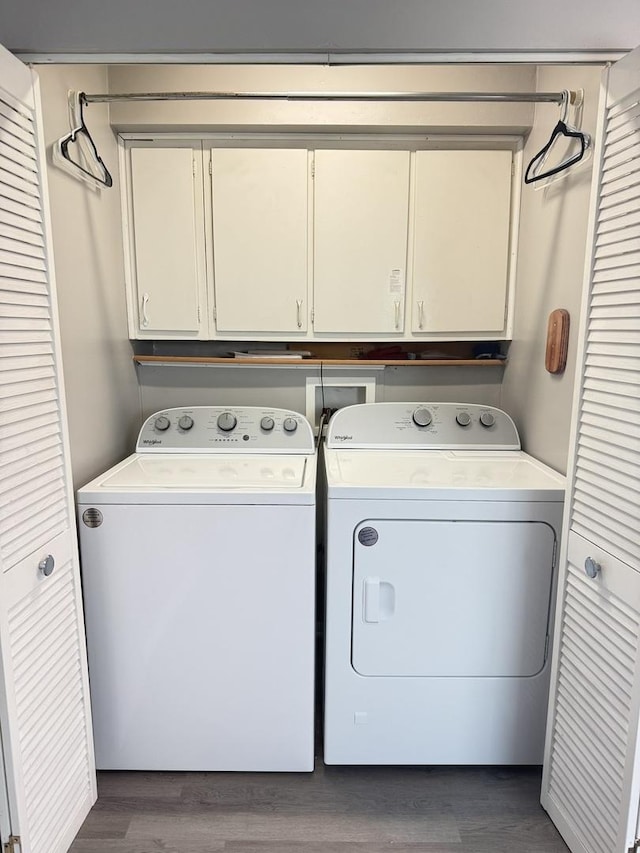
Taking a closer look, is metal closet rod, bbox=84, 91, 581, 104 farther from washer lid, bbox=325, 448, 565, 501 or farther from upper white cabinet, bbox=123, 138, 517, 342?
washer lid, bbox=325, 448, 565, 501

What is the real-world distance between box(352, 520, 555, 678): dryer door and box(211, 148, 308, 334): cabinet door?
1.03 meters

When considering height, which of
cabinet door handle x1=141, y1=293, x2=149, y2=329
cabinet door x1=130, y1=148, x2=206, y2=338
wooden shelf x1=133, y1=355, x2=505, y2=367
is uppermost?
cabinet door x1=130, y1=148, x2=206, y2=338

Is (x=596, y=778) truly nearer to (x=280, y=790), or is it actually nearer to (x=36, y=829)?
(x=280, y=790)

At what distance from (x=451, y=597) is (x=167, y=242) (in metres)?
1.73

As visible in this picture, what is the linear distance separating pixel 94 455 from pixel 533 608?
158 centimetres

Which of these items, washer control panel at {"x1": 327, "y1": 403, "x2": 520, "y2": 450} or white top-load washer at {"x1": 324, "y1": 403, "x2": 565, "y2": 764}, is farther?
washer control panel at {"x1": 327, "y1": 403, "x2": 520, "y2": 450}

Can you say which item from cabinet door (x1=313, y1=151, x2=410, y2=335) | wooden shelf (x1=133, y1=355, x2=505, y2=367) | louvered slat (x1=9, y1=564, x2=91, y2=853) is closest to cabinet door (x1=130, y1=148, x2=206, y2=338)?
wooden shelf (x1=133, y1=355, x2=505, y2=367)

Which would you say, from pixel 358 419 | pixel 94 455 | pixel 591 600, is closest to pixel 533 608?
pixel 591 600

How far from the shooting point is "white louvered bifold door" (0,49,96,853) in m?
1.19

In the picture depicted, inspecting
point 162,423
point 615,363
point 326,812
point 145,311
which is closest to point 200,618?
point 326,812

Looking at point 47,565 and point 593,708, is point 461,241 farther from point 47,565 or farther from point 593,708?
point 47,565

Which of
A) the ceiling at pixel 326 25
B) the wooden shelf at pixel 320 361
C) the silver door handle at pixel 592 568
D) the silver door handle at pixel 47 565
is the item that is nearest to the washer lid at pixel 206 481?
the silver door handle at pixel 47 565

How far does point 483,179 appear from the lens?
6.77ft

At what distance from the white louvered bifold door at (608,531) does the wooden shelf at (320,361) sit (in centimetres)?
92
